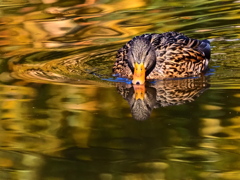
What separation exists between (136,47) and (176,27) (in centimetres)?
303

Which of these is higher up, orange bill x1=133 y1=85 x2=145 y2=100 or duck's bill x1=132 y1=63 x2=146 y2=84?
duck's bill x1=132 y1=63 x2=146 y2=84

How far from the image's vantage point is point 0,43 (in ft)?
40.1

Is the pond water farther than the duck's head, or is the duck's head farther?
the duck's head

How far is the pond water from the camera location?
6.38m

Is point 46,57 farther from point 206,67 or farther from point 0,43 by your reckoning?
point 206,67

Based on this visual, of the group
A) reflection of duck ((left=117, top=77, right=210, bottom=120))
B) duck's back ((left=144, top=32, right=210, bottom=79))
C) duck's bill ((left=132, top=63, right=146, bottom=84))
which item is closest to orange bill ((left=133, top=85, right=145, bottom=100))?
reflection of duck ((left=117, top=77, right=210, bottom=120))

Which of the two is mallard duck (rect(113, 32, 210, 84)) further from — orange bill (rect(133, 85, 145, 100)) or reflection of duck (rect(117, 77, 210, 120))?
reflection of duck (rect(117, 77, 210, 120))

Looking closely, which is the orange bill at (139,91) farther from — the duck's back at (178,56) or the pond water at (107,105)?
the duck's back at (178,56)

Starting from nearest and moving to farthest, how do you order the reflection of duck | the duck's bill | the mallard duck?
1. the reflection of duck
2. the duck's bill
3. the mallard duck

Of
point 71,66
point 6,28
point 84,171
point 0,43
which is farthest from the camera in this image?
point 6,28

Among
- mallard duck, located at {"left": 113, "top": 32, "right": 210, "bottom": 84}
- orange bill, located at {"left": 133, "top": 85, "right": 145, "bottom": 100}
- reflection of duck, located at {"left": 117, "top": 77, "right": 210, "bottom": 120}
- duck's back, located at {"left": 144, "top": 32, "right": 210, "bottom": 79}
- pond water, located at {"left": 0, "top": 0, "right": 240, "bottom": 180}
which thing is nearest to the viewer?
pond water, located at {"left": 0, "top": 0, "right": 240, "bottom": 180}

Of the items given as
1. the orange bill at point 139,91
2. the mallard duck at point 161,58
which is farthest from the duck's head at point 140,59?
the orange bill at point 139,91

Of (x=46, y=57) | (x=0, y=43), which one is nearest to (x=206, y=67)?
(x=46, y=57)

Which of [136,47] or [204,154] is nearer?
[204,154]
